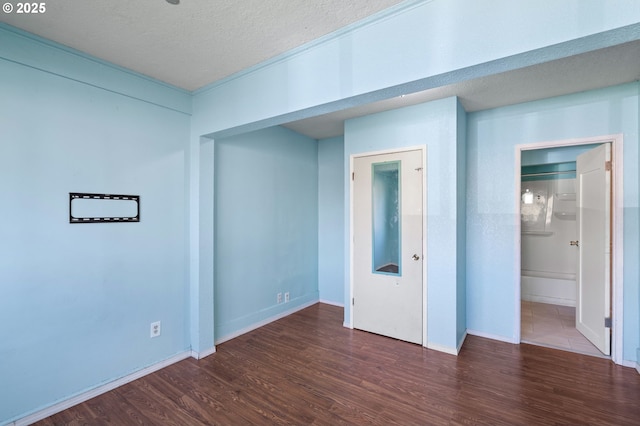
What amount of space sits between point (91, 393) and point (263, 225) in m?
2.16

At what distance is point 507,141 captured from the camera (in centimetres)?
314

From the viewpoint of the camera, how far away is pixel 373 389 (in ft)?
7.49

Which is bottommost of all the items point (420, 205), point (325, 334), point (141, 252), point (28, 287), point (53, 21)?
point (325, 334)

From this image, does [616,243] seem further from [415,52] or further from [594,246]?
[415,52]

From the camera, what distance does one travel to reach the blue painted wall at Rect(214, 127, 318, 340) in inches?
125

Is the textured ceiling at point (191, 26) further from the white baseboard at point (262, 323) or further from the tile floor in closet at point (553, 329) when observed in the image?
the tile floor in closet at point (553, 329)

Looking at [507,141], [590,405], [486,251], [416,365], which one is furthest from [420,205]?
[590,405]

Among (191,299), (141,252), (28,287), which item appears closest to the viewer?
(28,287)

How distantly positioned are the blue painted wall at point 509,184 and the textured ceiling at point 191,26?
2331 millimetres

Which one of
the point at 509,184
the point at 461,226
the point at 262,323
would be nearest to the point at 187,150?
the point at 262,323

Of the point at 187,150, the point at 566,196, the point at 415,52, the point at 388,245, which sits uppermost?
the point at 415,52

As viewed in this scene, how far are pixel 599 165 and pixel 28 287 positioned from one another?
16.1 feet

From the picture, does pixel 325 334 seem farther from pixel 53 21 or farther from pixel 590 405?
pixel 53 21

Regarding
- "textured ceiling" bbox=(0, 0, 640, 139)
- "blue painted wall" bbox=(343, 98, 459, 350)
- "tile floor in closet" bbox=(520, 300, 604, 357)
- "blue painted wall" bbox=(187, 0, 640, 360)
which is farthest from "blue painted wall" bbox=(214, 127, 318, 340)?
"tile floor in closet" bbox=(520, 300, 604, 357)
